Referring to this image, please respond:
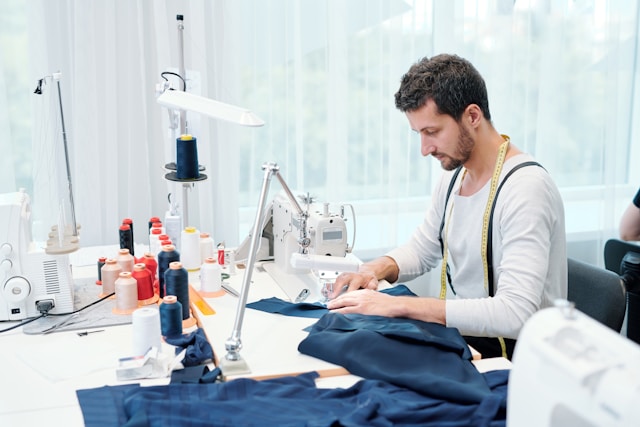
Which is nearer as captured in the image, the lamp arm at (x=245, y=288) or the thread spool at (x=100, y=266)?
the lamp arm at (x=245, y=288)

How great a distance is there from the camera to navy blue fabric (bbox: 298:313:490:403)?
1.67m

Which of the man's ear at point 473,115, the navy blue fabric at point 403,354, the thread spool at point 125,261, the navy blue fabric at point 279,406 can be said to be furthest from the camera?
the thread spool at point 125,261

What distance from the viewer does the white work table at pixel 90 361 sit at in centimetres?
173

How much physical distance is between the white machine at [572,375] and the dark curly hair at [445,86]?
1.17m

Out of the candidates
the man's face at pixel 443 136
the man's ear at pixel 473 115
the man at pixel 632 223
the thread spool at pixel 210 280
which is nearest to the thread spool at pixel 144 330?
the thread spool at pixel 210 280

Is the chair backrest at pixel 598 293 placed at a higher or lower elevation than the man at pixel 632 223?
lower

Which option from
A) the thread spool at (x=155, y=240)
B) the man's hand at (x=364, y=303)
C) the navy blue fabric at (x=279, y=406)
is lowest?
the navy blue fabric at (x=279, y=406)

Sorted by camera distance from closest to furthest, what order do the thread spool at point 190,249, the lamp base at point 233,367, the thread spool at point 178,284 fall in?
the lamp base at point 233,367, the thread spool at point 178,284, the thread spool at point 190,249

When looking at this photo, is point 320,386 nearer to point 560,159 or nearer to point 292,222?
point 292,222

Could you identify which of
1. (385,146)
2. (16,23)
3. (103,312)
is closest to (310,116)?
(385,146)

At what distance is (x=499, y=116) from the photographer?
407 cm

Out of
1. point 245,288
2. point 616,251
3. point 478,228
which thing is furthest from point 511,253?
point 616,251

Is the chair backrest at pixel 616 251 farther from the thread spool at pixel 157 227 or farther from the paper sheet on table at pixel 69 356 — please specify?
the paper sheet on table at pixel 69 356

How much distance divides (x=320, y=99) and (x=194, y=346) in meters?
2.00
